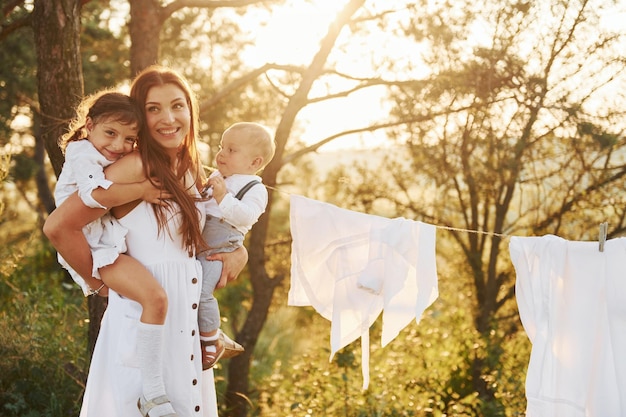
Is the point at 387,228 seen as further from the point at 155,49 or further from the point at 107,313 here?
the point at 155,49

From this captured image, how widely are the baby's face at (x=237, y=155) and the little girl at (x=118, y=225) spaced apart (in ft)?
1.60

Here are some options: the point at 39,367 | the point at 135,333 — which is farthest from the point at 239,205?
the point at 39,367

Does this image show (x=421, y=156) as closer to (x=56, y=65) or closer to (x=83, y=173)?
(x=56, y=65)

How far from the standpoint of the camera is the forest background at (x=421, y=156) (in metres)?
5.38

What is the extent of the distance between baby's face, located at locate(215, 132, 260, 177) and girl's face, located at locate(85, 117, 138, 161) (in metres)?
0.52

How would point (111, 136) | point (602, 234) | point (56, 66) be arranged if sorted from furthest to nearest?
point (56, 66), point (602, 234), point (111, 136)

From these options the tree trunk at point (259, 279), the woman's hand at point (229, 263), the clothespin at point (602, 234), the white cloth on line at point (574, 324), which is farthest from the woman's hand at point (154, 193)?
the tree trunk at point (259, 279)

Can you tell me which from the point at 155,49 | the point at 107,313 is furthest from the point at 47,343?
the point at 107,313

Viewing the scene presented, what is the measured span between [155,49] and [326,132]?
6.54ft

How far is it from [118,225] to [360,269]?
1.20 m

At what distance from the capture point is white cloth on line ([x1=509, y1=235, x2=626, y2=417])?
120 inches

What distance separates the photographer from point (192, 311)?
283cm

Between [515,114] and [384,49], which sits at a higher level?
[384,49]

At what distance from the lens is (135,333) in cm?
269
